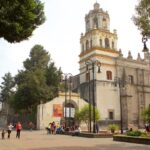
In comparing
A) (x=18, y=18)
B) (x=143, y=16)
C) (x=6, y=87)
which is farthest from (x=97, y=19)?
(x=18, y=18)

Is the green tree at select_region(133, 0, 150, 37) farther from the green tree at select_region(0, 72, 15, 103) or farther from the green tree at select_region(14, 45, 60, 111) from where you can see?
the green tree at select_region(0, 72, 15, 103)

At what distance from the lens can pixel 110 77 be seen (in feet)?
181

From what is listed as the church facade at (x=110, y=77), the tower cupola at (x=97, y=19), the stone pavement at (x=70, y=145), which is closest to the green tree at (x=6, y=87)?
the church facade at (x=110, y=77)

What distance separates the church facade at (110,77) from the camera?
5353 centimetres

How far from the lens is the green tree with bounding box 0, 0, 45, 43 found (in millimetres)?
12586

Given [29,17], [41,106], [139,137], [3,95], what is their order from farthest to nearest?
[3,95], [41,106], [139,137], [29,17]

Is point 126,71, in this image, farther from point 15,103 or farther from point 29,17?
point 29,17

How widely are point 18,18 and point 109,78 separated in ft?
140

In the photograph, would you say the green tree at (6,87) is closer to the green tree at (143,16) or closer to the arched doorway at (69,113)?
the arched doorway at (69,113)

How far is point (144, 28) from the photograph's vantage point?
1911cm

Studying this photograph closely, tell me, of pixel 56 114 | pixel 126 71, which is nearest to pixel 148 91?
pixel 126 71

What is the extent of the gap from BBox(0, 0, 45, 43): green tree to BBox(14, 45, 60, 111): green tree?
113ft

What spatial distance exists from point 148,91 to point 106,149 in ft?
151

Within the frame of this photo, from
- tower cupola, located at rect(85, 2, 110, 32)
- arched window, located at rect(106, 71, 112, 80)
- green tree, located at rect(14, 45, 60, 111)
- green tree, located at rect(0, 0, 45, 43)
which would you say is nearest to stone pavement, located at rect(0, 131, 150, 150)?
green tree, located at rect(0, 0, 45, 43)
